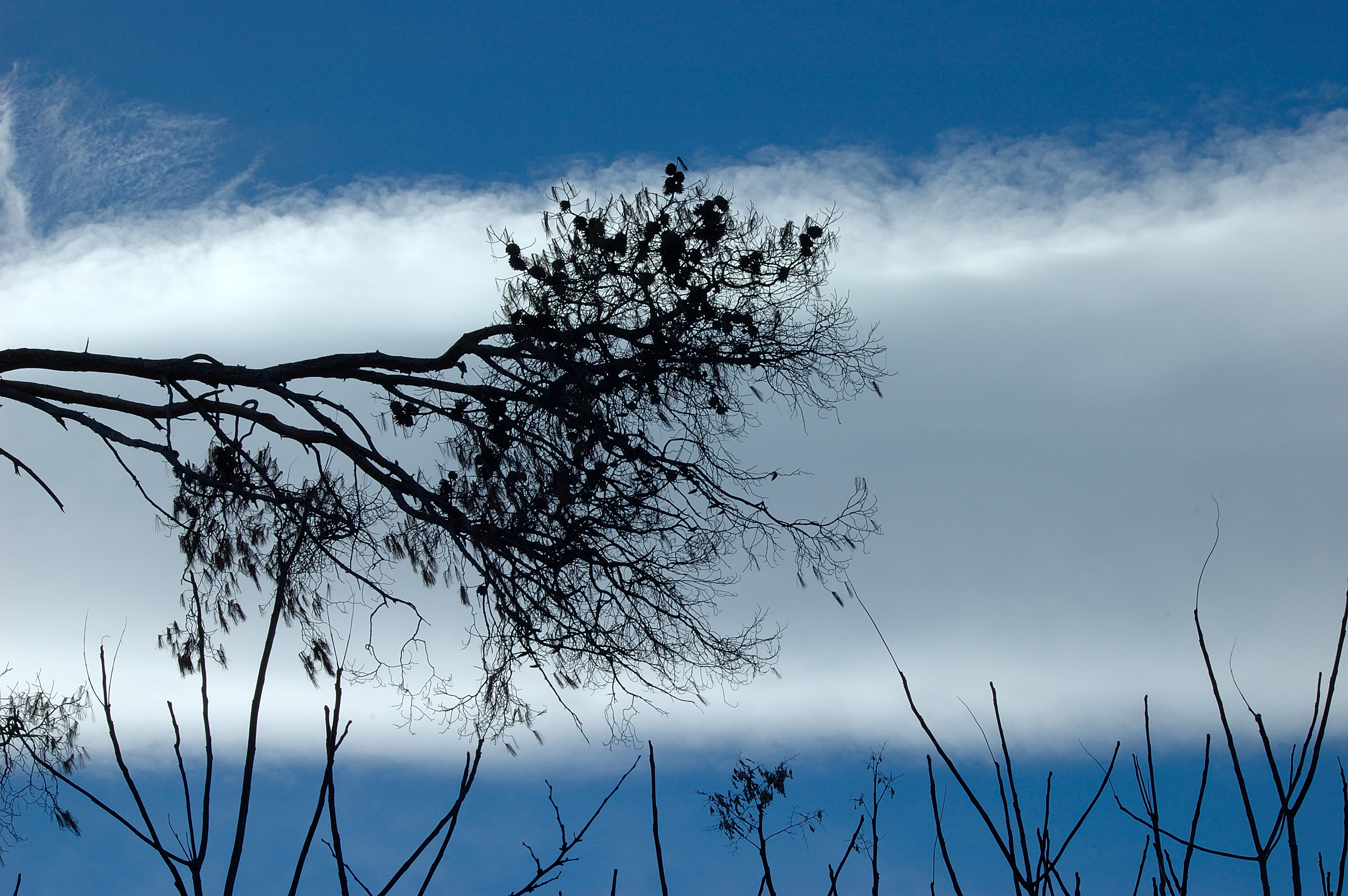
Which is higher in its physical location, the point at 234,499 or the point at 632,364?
the point at 632,364

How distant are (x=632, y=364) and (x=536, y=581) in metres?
1.62

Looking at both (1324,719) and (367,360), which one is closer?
(1324,719)

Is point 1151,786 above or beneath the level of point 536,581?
beneath

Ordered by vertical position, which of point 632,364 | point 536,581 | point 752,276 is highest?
point 752,276

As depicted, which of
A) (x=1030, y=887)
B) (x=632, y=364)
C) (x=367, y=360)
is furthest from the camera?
(x=367, y=360)

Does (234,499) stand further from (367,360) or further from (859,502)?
(859,502)

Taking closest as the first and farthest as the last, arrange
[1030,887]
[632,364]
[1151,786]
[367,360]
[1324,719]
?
[1324,719] → [1030,887] → [1151,786] → [632,364] → [367,360]

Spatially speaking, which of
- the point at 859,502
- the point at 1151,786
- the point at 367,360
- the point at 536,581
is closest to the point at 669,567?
the point at 536,581

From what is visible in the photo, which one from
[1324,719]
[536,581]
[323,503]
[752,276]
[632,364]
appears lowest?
[1324,719]

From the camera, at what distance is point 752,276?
21.7 feet

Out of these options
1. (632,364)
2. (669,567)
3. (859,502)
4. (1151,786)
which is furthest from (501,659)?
(1151,786)

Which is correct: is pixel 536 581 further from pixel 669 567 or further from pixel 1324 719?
pixel 1324 719

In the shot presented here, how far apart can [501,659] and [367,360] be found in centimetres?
243

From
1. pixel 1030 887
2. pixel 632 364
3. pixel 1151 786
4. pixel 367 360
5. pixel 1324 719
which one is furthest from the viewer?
pixel 367 360
